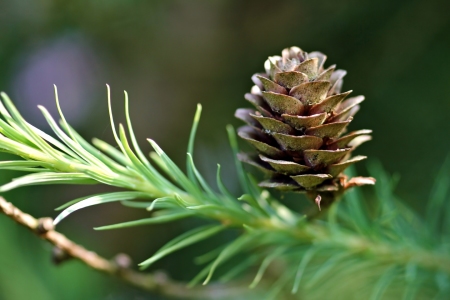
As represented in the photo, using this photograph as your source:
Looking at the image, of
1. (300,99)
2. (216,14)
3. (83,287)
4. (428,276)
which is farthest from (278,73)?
(216,14)

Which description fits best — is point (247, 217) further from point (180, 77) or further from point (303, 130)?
point (180, 77)

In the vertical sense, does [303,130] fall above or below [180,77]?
below

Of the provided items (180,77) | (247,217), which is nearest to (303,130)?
(247,217)

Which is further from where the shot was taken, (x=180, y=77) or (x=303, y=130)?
(x=180, y=77)

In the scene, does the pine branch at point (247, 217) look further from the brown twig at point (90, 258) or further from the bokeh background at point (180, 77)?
the bokeh background at point (180, 77)

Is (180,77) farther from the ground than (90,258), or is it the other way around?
(180,77)

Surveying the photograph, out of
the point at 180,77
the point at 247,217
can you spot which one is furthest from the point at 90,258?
the point at 180,77
